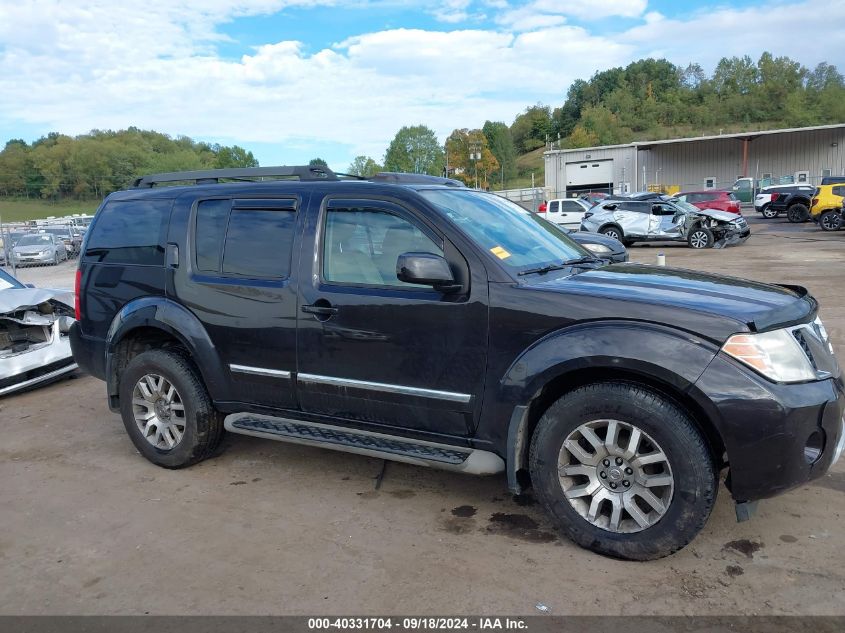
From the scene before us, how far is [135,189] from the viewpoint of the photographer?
4922mm

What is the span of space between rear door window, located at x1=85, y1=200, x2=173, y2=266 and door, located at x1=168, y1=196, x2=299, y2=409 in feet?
0.63

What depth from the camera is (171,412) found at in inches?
178

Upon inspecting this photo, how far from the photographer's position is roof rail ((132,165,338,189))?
4.36 meters

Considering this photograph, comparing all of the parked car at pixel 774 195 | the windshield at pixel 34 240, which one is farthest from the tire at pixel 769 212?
the windshield at pixel 34 240

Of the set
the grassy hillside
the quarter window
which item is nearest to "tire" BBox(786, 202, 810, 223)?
the quarter window

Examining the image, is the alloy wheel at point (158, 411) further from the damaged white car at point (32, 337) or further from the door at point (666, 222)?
the door at point (666, 222)

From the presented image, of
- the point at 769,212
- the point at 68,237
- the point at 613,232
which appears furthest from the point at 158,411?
the point at 769,212

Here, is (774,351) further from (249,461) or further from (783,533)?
(249,461)

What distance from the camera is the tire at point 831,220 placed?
24625 mm

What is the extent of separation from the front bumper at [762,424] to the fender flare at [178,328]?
2.87 meters

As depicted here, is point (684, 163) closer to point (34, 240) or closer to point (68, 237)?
point (68, 237)

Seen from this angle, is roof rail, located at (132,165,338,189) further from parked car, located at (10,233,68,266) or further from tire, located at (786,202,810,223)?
tire, located at (786,202,810,223)

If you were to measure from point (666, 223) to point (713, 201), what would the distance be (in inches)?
372
